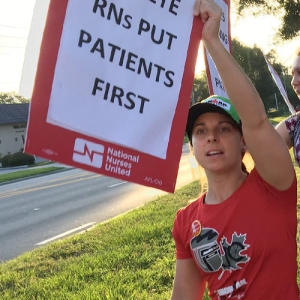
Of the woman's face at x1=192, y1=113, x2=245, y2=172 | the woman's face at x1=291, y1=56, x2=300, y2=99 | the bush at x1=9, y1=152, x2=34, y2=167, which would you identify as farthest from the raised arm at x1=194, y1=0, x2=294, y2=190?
the bush at x1=9, y1=152, x2=34, y2=167

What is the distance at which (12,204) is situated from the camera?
1414 centimetres

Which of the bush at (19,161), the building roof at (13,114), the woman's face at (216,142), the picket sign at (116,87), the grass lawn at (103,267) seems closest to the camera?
the picket sign at (116,87)

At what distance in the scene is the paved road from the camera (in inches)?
343

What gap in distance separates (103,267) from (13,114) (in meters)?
48.2

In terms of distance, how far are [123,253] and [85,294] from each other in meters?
1.32

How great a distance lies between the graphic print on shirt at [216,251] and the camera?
5.91 feet

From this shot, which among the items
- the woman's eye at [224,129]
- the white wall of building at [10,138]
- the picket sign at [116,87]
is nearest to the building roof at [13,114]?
the white wall of building at [10,138]

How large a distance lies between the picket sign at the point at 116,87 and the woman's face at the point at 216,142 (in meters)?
0.25

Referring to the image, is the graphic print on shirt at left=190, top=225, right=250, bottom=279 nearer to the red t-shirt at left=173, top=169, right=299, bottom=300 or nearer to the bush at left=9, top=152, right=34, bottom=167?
the red t-shirt at left=173, top=169, right=299, bottom=300

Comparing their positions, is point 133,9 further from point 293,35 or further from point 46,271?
point 293,35

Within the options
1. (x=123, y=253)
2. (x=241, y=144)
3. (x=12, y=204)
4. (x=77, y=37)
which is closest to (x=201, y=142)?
(x=241, y=144)

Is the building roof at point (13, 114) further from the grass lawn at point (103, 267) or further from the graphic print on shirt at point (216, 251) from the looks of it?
the graphic print on shirt at point (216, 251)

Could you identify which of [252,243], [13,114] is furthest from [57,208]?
[13,114]

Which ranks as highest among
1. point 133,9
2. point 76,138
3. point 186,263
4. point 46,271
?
point 133,9
